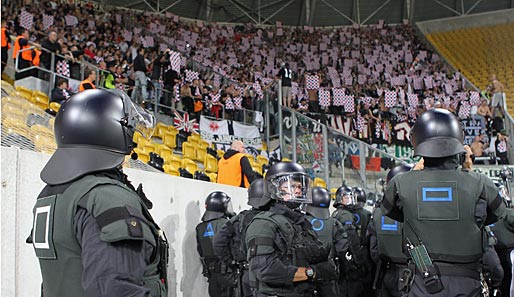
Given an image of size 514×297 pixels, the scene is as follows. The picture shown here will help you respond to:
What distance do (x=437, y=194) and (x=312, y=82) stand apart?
1659cm

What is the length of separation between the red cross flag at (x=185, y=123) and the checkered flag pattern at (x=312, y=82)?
9191 mm

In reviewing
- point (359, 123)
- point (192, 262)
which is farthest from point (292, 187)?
point (359, 123)

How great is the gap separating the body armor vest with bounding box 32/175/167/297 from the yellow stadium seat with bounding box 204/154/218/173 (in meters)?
8.01

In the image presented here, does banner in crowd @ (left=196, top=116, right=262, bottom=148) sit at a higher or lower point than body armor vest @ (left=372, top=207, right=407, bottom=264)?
higher

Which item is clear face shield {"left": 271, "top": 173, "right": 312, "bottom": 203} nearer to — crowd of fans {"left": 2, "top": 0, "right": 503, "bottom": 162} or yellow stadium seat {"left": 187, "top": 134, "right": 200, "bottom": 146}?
crowd of fans {"left": 2, "top": 0, "right": 503, "bottom": 162}

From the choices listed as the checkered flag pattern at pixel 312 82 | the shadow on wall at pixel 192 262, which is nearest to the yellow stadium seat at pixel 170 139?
the shadow on wall at pixel 192 262

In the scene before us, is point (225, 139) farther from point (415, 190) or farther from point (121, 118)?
point (121, 118)

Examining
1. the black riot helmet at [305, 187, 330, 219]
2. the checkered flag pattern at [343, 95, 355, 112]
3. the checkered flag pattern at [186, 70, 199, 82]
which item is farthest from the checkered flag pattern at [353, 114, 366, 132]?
the black riot helmet at [305, 187, 330, 219]

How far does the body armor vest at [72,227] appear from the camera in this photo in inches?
81.4

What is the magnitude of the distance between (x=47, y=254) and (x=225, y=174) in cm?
618

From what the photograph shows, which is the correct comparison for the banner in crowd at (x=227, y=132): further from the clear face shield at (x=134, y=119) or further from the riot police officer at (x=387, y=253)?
the clear face shield at (x=134, y=119)

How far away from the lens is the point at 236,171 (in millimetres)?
8281

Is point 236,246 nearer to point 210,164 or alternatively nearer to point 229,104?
point 210,164

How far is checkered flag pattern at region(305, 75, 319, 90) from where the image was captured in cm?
2005
